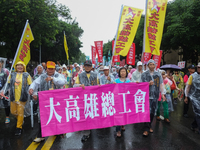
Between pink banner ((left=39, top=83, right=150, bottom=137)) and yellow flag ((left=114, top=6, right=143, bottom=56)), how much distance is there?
171 centimetres

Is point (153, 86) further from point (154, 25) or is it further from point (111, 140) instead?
point (154, 25)

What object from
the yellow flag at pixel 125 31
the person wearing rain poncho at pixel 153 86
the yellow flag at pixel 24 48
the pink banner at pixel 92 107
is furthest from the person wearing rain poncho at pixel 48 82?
the yellow flag at pixel 125 31

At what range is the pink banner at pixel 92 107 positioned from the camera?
11.9 feet

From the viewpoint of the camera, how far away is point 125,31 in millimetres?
5605

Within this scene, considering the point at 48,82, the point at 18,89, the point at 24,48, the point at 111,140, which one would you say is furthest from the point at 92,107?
the point at 24,48

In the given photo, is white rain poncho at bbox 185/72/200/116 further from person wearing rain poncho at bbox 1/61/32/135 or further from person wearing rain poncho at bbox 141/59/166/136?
Answer: person wearing rain poncho at bbox 1/61/32/135

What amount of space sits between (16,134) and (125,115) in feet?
8.94

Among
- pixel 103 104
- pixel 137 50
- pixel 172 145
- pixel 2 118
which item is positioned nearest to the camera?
pixel 172 145

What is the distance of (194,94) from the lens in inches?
174

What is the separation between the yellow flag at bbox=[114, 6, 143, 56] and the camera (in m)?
5.54

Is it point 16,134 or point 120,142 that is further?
point 16,134

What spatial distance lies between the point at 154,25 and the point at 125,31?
1.07 m

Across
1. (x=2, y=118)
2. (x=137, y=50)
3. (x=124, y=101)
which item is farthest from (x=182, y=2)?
(x=2, y=118)

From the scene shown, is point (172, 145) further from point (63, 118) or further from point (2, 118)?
point (2, 118)
